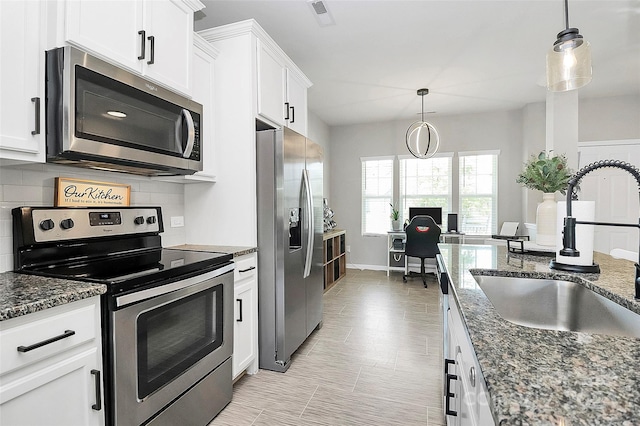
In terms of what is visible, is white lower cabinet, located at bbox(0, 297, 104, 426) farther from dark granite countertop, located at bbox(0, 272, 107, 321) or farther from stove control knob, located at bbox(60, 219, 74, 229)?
stove control knob, located at bbox(60, 219, 74, 229)

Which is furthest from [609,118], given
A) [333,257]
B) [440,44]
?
[333,257]

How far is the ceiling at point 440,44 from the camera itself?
256 centimetres

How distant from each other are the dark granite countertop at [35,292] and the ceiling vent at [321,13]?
2.35m

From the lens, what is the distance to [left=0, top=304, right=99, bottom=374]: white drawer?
3.16 ft

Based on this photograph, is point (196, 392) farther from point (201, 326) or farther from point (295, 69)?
point (295, 69)

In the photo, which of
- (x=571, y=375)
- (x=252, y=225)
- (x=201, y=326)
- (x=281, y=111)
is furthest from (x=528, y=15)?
(x=201, y=326)

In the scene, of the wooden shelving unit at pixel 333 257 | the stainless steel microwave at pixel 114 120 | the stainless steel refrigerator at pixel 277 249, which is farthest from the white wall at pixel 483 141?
the stainless steel microwave at pixel 114 120

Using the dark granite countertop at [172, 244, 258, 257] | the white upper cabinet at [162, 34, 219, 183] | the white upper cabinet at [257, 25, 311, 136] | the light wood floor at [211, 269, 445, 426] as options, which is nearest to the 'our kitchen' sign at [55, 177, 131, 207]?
the white upper cabinet at [162, 34, 219, 183]

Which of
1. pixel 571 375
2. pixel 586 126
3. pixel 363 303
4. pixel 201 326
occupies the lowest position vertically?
pixel 363 303

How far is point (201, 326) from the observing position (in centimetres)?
177

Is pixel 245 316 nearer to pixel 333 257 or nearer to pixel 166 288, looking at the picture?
pixel 166 288

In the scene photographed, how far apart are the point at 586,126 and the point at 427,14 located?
3624mm

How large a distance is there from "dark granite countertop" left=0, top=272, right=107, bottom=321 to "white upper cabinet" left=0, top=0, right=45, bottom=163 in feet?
1.58

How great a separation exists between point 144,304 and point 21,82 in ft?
3.24
